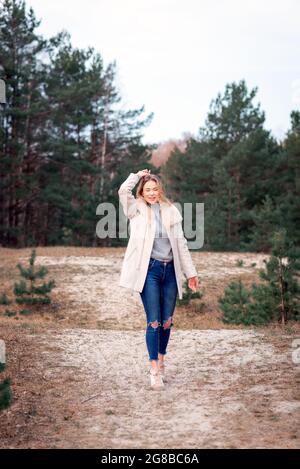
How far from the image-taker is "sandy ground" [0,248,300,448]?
3.99 m

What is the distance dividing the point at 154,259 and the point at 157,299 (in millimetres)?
365

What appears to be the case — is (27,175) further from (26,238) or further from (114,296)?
(114,296)

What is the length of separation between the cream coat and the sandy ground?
1.01 metres

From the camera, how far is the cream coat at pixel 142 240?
5039mm

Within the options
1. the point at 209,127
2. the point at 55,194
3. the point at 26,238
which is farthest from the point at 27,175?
the point at 209,127

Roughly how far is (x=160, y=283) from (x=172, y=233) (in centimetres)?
48

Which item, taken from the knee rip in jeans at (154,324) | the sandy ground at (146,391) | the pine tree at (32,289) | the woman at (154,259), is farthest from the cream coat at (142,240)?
the pine tree at (32,289)

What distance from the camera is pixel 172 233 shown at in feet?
16.9

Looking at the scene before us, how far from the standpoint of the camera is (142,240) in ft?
16.6

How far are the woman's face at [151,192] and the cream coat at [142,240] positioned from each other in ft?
0.23

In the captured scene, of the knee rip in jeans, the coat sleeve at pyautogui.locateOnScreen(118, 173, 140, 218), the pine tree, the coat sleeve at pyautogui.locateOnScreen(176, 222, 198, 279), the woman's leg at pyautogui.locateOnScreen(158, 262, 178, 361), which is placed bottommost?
the pine tree

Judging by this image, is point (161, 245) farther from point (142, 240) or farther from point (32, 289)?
point (32, 289)

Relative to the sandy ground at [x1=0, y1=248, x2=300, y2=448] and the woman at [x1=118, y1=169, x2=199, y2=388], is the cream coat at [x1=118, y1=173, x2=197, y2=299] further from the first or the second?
the sandy ground at [x1=0, y1=248, x2=300, y2=448]

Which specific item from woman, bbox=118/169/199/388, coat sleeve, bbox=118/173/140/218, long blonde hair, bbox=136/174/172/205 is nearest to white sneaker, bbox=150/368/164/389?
woman, bbox=118/169/199/388
